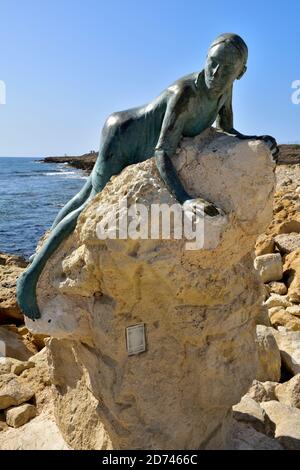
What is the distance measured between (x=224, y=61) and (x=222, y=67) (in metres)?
0.04

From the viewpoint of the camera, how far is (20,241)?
15.8 meters

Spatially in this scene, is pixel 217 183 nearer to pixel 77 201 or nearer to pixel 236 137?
pixel 236 137

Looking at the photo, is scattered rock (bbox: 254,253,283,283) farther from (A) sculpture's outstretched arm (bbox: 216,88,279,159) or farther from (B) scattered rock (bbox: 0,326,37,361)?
(A) sculpture's outstretched arm (bbox: 216,88,279,159)

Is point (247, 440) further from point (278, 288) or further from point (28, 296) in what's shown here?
point (278, 288)

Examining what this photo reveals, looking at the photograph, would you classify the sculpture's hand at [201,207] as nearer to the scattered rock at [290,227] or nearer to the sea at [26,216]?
the scattered rock at [290,227]

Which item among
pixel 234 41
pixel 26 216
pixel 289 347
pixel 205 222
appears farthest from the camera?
pixel 26 216

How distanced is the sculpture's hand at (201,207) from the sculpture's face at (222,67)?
721mm

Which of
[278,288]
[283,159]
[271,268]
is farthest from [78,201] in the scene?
[283,159]

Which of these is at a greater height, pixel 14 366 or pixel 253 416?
pixel 14 366

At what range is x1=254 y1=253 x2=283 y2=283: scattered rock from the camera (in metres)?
7.71

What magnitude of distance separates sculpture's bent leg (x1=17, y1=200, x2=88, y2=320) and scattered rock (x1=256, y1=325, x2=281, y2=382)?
2.45m

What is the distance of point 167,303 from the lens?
10.4 ft

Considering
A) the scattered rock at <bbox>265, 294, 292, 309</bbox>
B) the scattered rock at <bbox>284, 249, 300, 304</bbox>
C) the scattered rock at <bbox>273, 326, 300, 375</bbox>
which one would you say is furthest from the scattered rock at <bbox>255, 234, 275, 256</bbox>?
the scattered rock at <bbox>273, 326, 300, 375</bbox>

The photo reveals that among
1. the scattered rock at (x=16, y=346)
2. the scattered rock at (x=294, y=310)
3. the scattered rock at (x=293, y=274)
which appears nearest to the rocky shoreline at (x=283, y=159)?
the scattered rock at (x=293, y=274)
